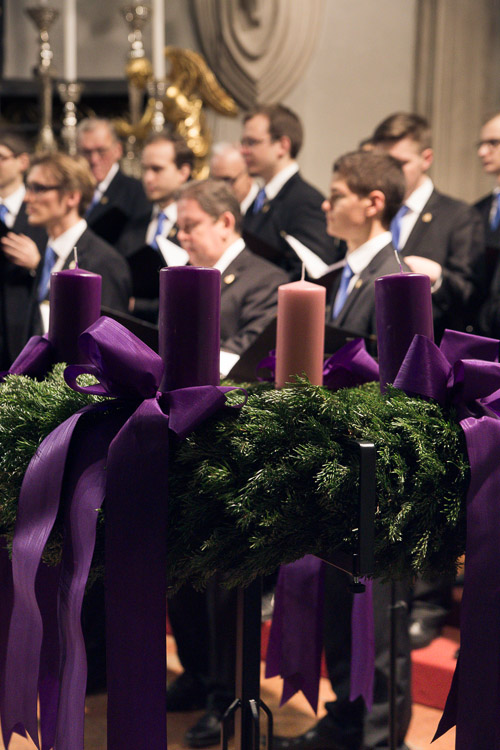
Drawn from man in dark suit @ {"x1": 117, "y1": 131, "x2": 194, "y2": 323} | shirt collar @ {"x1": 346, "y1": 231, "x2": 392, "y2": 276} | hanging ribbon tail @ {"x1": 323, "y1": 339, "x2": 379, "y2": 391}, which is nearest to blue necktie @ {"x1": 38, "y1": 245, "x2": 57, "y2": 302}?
man in dark suit @ {"x1": 117, "y1": 131, "x2": 194, "y2": 323}

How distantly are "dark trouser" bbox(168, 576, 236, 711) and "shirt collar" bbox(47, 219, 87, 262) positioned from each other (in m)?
1.20

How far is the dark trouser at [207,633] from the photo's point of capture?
2127 millimetres

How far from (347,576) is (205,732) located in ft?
1.54

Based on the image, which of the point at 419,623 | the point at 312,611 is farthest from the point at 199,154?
the point at 312,611

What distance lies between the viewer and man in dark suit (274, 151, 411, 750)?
6.08 feet

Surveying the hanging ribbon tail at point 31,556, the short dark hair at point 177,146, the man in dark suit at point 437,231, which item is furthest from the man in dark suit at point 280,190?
the hanging ribbon tail at point 31,556

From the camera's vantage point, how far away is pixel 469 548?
89 cm

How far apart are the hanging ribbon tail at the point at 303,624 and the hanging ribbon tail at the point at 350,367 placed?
275 mm

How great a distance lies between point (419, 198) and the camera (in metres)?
3.07

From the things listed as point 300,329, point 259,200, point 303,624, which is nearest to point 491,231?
point 259,200

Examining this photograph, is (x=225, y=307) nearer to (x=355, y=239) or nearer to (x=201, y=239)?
(x=201, y=239)

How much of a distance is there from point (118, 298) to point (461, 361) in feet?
6.41

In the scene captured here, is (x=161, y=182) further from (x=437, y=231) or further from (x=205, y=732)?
(x=205, y=732)

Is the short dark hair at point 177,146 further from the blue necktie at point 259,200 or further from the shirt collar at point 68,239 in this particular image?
the shirt collar at point 68,239
